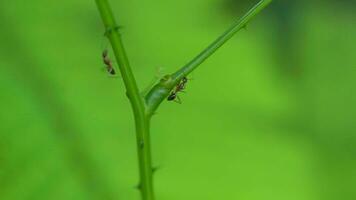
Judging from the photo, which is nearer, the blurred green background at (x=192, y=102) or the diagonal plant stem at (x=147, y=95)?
the diagonal plant stem at (x=147, y=95)

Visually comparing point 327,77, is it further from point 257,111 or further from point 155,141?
point 155,141

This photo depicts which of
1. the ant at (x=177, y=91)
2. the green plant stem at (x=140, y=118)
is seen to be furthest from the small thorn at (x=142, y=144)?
the ant at (x=177, y=91)

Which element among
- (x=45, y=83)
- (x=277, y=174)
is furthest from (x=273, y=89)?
(x=45, y=83)

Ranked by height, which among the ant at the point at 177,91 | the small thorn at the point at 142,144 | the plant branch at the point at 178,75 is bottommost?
the small thorn at the point at 142,144

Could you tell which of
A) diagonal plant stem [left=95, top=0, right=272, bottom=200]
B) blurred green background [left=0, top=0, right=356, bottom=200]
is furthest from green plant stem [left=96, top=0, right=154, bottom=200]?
blurred green background [left=0, top=0, right=356, bottom=200]

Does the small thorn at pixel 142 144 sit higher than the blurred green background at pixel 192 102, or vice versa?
the blurred green background at pixel 192 102

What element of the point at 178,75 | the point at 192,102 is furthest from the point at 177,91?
the point at 178,75

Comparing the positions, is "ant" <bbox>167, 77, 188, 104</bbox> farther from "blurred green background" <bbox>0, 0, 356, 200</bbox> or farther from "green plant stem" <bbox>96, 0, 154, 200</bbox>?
"green plant stem" <bbox>96, 0, 154, 200</bbox>

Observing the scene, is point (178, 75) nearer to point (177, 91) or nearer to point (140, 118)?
point (140, 118)

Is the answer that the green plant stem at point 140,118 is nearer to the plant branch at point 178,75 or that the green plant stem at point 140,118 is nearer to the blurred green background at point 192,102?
the plant branch at point 178,75
